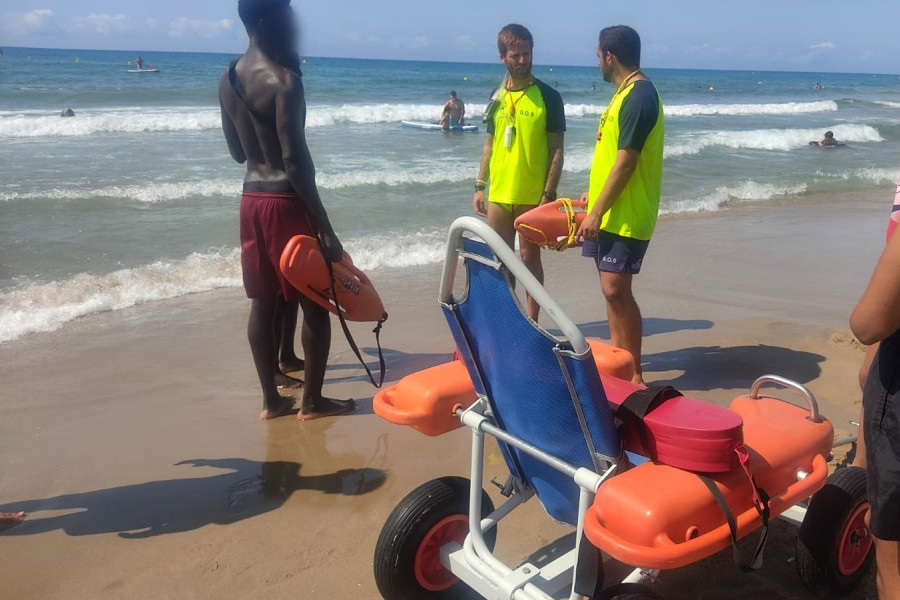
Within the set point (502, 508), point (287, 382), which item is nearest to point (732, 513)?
point (502, 508)

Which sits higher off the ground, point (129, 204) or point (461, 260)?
point (461, 260)

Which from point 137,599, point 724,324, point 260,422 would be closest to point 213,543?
point 137,599

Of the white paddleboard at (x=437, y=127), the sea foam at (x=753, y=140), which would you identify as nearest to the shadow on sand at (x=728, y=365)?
the sea foam at (x=753, y=140)

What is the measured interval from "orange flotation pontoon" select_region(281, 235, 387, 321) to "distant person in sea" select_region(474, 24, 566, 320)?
108 centimetres

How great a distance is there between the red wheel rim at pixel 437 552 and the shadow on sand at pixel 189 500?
92cm

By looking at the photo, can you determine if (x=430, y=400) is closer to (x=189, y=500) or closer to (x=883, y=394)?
(x=883, y=394)

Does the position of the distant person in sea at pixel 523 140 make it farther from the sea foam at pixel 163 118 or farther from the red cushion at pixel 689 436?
the sea foam at pixel 163 118

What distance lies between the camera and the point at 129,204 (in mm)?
10258

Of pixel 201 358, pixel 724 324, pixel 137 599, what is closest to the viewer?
pixel 137 599

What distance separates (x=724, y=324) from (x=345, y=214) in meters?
5.65

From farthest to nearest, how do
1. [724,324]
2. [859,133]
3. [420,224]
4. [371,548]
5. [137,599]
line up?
[859,133] → [420,224] → [724,324] → [371,548] → [137,599]

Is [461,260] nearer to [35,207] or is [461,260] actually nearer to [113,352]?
[113,352]

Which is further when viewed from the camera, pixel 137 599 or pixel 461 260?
pixel 137 599

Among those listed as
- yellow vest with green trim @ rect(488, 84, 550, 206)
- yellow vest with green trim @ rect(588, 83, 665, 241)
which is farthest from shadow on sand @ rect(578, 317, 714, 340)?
yellow vest with green trim @ rect(588, 83, 665, 241)
